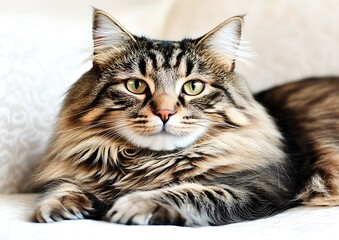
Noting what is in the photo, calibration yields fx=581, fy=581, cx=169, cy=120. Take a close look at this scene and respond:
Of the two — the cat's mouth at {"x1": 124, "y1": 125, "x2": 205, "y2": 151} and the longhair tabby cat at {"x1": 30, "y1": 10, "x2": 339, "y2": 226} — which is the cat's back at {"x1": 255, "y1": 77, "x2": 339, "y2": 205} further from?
the cat's mouth at {"x1": 124, "y1": 125, "x2": 205, "y2": 151}

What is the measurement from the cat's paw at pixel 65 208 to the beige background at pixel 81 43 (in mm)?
440

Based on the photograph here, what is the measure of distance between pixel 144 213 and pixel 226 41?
566mm

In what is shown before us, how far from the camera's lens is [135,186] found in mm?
1509

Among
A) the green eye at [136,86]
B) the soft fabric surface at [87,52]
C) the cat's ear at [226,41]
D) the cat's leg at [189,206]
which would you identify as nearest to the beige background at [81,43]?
the soft fabric surface at [87,52]

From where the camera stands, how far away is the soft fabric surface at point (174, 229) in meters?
1.20

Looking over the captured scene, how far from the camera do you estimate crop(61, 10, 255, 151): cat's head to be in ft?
4.78

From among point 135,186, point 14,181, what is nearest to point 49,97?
point 14,181

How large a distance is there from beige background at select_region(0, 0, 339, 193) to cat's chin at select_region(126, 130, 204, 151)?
416mm

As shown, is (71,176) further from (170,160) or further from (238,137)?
(238,137)

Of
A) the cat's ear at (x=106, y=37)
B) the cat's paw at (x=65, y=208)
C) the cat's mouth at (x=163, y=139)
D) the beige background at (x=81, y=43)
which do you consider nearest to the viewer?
the cat's paw at (x=65, y=208)

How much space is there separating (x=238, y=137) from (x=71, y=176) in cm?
47

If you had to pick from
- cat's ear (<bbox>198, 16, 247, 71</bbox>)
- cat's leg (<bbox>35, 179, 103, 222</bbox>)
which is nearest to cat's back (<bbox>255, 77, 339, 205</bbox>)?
cat's ear (<bbox>198, 16, 247, 71</bbox>)

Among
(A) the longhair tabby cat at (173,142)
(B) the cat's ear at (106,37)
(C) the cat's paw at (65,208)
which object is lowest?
(C) the cat's paw at (65,208)

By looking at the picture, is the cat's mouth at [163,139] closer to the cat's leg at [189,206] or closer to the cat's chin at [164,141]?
the cat's chin at [164,141]
